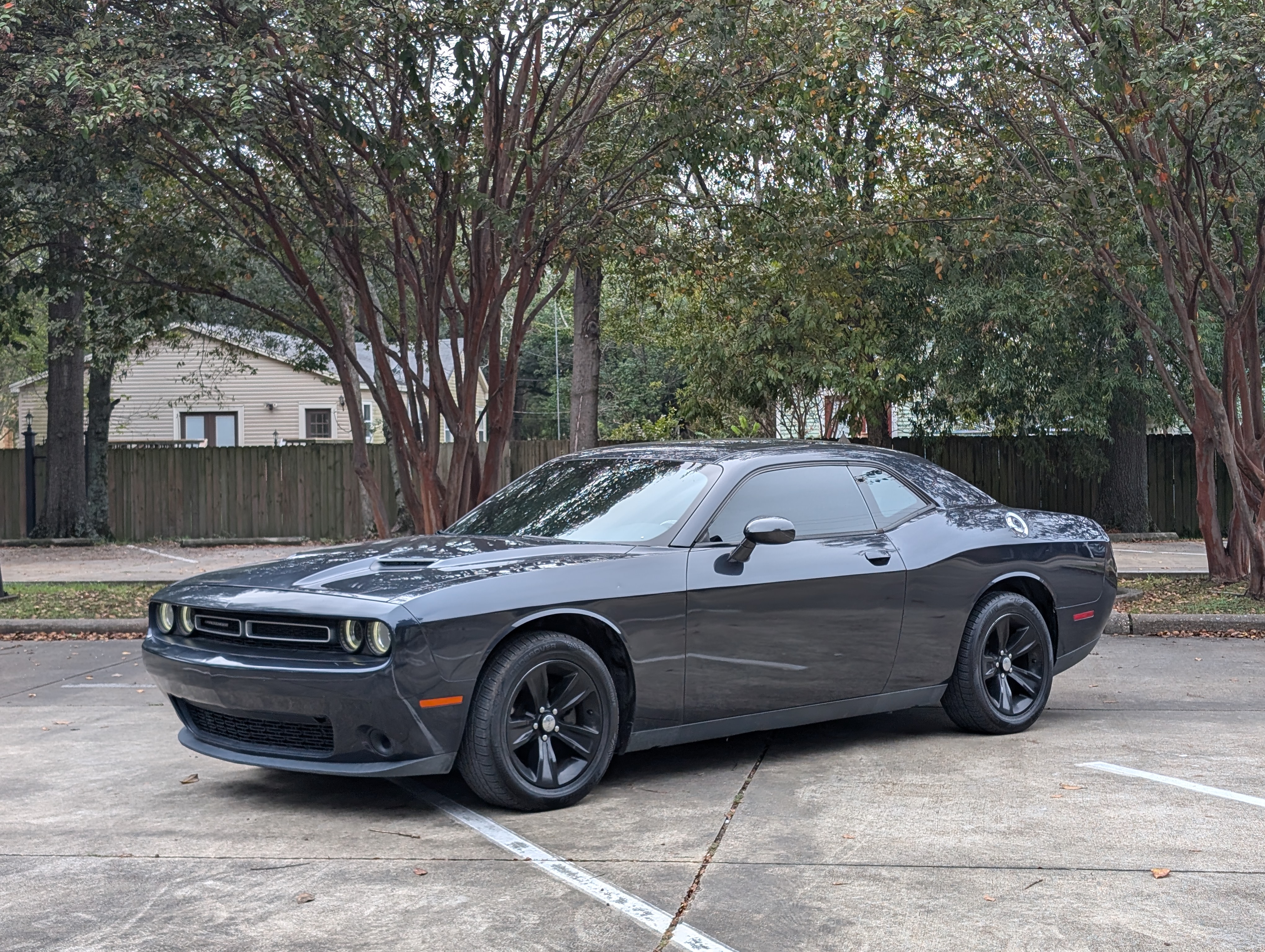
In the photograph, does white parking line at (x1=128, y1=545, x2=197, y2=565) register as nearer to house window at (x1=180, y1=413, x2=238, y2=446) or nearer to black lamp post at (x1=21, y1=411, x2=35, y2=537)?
black lamp post at (x1=21, y1=411, x2=35, y2=537)

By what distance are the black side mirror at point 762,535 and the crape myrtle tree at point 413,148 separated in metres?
6.40

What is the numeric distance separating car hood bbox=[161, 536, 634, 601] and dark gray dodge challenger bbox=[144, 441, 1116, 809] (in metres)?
0.02

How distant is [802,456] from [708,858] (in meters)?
2.57

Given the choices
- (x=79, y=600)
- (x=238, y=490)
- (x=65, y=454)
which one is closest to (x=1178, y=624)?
(x=79, y=600)

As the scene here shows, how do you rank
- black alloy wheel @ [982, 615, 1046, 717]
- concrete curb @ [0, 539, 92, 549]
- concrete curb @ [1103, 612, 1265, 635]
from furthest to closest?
concrete curb @ [0, 539, 92, 549] < concrete curb @ [1103, 612, 1265, 635] < black alloy wheel @ [982, 615, 1046, 717]

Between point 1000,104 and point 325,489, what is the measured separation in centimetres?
1704

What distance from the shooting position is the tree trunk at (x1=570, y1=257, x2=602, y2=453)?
1939 cm

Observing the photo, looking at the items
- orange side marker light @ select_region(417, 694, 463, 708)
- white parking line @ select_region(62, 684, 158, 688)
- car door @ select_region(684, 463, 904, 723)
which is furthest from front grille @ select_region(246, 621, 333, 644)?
white parking line @ select_region(62, 684, 158, 688)

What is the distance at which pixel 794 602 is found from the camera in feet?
20.7

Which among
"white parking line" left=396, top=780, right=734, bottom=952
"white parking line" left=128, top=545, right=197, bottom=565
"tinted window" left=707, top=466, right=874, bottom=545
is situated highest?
"tinted window" left=707, top=466, right=874, bottom=545

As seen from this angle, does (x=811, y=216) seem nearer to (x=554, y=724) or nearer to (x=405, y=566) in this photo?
(x=405, y=566)

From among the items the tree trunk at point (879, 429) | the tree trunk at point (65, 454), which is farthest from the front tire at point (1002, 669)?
the tree trunk at point (65, 454)

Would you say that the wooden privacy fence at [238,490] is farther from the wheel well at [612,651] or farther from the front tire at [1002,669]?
the wheel well at [612,651]

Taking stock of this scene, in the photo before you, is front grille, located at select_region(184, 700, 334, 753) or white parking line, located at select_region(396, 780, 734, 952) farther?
front grille, located at select_region(184, 700, 334, 753)
